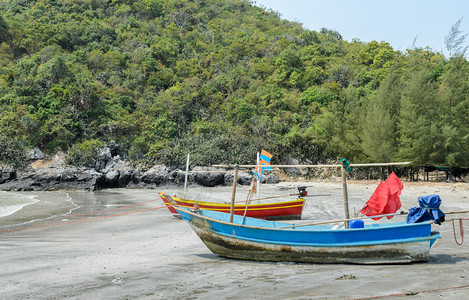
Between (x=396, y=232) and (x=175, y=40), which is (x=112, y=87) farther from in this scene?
(x=396, y=232)

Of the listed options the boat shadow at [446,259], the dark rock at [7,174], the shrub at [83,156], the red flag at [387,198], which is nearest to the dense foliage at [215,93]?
the shrub at [83,156]

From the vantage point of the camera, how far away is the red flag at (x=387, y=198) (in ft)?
28.5

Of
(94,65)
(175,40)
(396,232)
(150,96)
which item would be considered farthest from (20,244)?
(175,40)

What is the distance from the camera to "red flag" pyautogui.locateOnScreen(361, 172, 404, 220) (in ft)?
A: 28.5

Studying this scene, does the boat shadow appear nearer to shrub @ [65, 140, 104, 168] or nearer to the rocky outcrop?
the rocky outcrop

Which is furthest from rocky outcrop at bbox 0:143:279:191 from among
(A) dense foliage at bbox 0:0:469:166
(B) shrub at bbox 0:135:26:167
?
(A) dense foliage at bbox 0:0:469:166

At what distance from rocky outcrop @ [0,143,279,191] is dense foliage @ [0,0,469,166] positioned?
9.47 feet

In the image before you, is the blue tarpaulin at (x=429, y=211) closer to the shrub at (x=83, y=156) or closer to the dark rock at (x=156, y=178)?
the dark rock at (x=156, y=178)

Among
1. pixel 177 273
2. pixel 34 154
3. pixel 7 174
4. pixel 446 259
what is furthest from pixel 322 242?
pixel 34 154

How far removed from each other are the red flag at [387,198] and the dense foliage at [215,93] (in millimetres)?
21651

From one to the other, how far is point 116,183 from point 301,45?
4353cm

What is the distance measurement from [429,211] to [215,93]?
1715 inches

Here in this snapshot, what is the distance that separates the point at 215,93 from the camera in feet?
163

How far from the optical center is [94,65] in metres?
53.0
